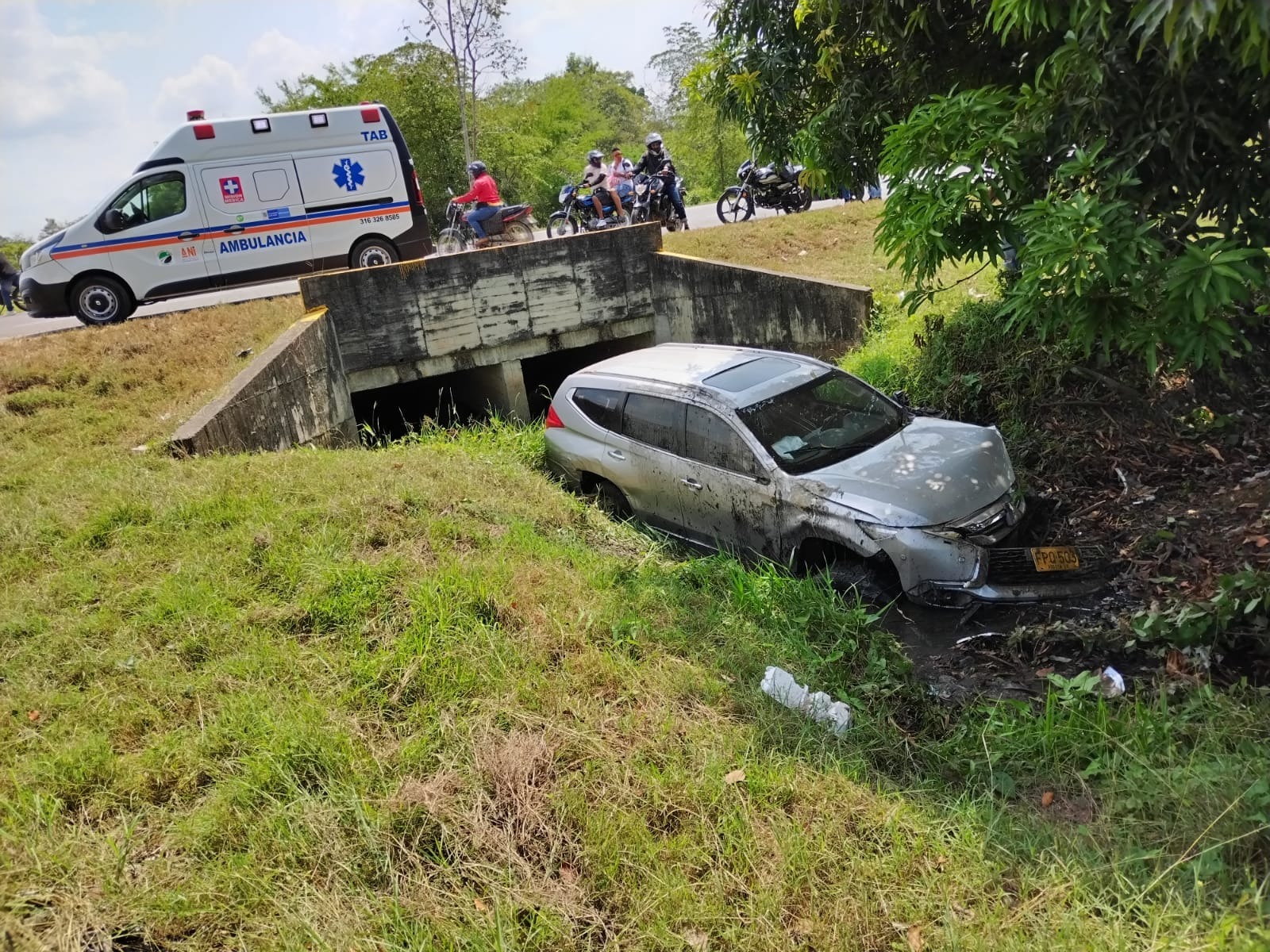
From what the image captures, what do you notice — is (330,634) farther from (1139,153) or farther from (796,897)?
(1139,153)

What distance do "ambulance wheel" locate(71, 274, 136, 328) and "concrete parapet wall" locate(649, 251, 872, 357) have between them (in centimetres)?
732

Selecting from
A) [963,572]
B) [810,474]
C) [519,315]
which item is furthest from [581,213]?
[963,572]

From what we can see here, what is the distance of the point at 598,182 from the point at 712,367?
9.33 m

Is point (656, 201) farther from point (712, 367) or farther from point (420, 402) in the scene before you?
point (712, 367)

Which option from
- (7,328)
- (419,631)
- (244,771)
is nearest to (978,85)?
(419,631)

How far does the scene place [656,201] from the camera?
15172 millimetres

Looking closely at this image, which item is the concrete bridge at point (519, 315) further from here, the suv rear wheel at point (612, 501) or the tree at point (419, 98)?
the tree at point (419, 98)

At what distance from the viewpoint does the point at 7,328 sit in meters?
12.3

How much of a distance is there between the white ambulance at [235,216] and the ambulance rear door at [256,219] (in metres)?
0.01

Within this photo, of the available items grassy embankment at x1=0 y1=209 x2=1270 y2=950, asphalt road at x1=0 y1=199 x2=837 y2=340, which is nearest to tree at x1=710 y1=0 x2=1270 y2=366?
grassy embankment at x1=0 y1=209 x2=1270 y2=950

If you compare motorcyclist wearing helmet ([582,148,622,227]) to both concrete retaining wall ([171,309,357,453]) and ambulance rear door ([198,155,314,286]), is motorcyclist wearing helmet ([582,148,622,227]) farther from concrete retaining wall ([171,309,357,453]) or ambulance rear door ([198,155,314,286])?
concrete retaining wall ([171,309,357,453])

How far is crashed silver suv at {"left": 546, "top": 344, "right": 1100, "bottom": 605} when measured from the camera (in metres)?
5.18

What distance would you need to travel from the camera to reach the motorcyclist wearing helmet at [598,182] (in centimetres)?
1467

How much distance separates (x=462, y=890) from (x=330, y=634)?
190cm
